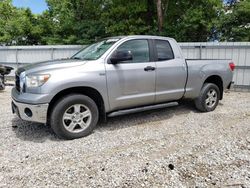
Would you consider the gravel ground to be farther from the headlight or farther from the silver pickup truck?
the headlight

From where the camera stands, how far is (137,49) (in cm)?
503

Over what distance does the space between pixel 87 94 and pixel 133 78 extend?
0.92m

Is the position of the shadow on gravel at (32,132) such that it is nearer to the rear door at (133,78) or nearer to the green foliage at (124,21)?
the rear door at (133,78)

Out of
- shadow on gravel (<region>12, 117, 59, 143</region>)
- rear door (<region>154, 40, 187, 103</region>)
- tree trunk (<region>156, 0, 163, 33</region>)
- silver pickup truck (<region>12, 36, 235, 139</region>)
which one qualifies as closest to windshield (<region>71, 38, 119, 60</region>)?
silver pickup truck (<region>12, 36, 235, 139</region>)

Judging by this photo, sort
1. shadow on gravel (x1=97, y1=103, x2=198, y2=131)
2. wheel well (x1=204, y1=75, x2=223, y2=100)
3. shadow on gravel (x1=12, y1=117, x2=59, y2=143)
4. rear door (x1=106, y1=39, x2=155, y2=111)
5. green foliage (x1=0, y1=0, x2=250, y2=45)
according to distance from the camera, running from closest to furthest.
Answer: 1. shadow on gravel (x1=12, y1=117, x2=59, y2=143)
2. rear door (x1=106, y1=39, x2=155, y2=111)
3. shadow on gravel (x1=97, y1=103, x2=198, y2=131)
4. wheel well (x1=204, y1=75, x2=223, y2=100)
5. green foliage (x1=0, y1=0, x2=250, y2=45)

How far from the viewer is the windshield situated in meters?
4.75

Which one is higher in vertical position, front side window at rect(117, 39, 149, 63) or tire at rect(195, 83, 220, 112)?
front side window at rect(117, 39, 149, 63)

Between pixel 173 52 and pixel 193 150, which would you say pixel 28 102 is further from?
pixel 173 52

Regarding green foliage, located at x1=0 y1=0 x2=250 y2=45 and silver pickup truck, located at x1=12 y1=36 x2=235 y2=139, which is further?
green foliage, located at x1=0 y1=0 x2=250 y2=45

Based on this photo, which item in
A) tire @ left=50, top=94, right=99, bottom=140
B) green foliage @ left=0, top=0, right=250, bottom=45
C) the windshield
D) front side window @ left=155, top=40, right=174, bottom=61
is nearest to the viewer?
tire @ left=50, top=94, right=99, bottom=140

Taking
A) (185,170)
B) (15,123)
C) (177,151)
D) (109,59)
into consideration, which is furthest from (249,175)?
(15,123)

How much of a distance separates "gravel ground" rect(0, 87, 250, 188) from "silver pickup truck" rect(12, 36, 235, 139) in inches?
17.0

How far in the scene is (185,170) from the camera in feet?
10.9

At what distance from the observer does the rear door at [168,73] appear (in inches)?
204
